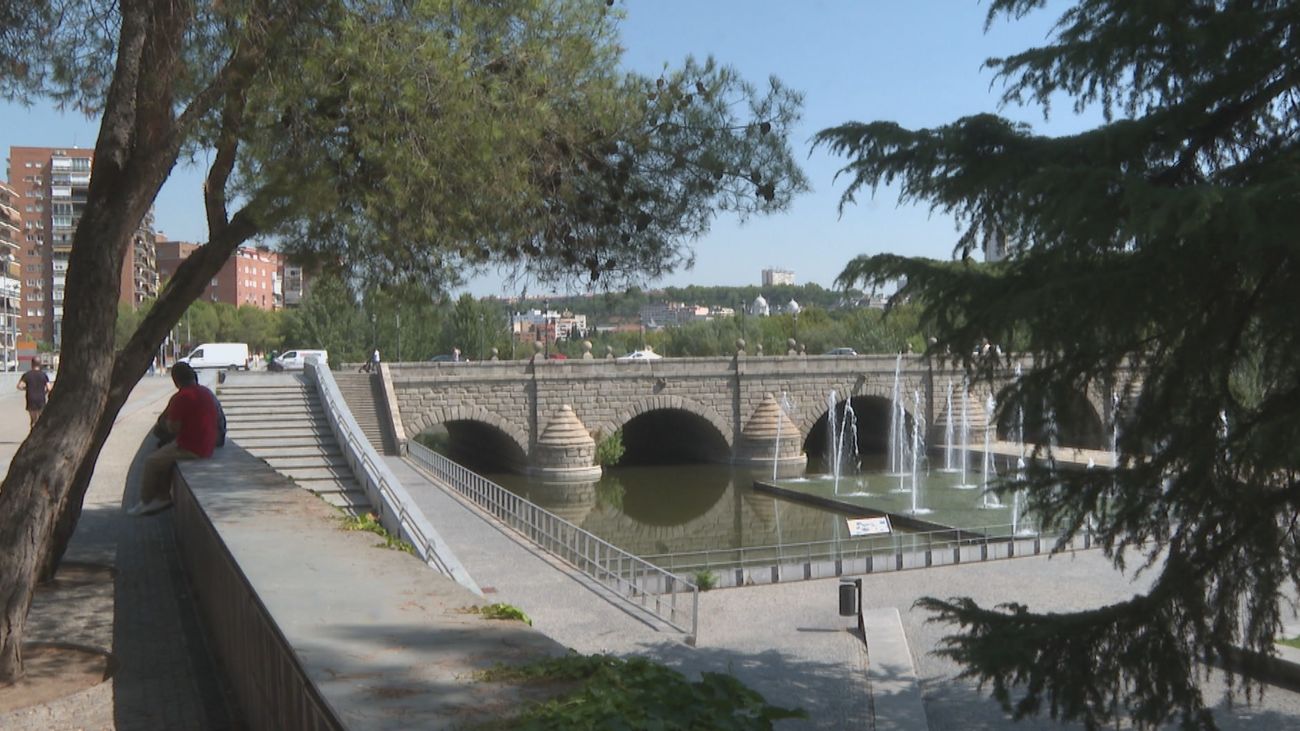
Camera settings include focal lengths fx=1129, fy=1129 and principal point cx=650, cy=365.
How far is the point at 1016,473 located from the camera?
5816mm

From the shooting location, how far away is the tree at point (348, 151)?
223 inches

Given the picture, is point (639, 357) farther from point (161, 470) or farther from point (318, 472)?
point (161, 470)

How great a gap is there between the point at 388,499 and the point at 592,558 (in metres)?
5.54

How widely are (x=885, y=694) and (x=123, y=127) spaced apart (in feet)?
23.6

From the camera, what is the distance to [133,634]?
635cm

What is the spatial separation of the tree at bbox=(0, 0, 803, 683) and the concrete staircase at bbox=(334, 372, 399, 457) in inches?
Result: 767

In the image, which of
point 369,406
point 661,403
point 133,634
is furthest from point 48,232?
point 133,634

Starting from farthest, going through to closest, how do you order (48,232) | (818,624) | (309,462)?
(48,232), (309,462), (818,624)

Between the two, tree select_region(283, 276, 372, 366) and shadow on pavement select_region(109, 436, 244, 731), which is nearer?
shadow on pavement select_region(109, 436, 244, 731)

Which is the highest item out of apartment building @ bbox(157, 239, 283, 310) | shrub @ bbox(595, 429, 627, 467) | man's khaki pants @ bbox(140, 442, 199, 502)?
apartment building @ bbox(157, 239, 283, 310)

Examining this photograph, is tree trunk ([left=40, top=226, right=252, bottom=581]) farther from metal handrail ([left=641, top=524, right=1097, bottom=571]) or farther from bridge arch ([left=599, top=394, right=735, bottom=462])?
bridge arch ([left=599, top=394, right=735, bottom=462])

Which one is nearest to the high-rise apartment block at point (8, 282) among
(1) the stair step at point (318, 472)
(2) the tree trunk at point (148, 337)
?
(1) the stair step at point (318, 472)

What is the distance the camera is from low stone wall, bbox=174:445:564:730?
295 cm

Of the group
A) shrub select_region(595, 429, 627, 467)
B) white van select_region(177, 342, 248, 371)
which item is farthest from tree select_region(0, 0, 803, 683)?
white van select_region(177, 342, 248, 371)
